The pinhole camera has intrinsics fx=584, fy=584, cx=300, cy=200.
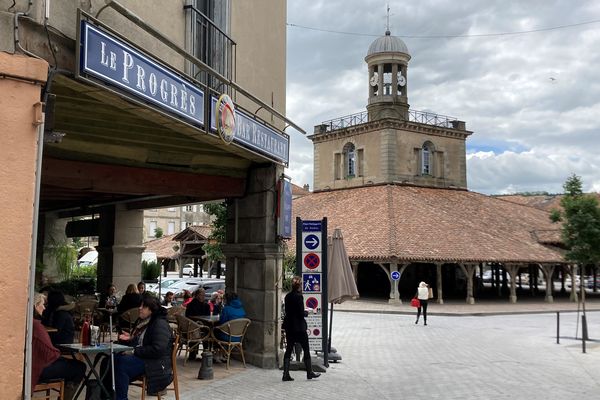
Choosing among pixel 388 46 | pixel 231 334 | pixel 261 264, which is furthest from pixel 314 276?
pixel 388 46

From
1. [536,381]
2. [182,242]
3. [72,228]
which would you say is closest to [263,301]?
[536,381]

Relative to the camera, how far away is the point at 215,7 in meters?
8.58

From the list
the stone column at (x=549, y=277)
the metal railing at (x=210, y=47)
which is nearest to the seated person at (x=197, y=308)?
the metal railing at (x=210, y=47)

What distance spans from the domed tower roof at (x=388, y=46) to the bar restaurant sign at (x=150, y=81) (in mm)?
34657

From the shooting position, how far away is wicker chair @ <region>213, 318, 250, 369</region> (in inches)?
388

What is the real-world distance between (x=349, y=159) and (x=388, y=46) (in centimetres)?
866

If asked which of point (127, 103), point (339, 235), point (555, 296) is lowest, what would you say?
point (555, 296)

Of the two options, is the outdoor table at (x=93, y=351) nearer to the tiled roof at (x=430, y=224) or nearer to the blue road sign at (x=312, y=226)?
the blue road sign at (x=312, y=226)

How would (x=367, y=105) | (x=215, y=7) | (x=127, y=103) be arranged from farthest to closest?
(x=367, y=105), (x=215, y=7), (x=127, y=103)

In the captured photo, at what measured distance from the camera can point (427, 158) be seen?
42906 millimetres

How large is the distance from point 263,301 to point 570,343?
9951mm

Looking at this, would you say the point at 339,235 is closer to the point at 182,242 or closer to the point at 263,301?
the point at 263,301

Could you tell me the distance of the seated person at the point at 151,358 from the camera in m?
6.23

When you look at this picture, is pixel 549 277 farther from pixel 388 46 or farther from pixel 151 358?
pixel 151 358
